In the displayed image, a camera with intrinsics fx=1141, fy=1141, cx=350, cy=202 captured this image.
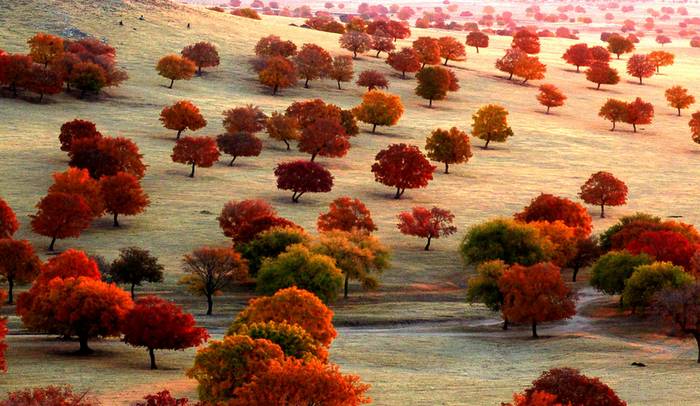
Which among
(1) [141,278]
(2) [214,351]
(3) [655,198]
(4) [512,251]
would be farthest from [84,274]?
(3) [655,198]

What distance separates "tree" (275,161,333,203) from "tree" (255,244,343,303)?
100ft

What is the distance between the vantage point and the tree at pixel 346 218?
11983 cm

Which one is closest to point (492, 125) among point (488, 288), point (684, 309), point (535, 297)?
point (488, 288)

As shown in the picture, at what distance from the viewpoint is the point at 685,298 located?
85438mm

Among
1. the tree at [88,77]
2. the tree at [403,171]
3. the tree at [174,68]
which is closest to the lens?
the tree at [403,171]

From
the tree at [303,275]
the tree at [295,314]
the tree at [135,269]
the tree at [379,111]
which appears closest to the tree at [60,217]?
the tree at [135,269]

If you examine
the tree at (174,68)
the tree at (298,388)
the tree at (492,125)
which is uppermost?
the tree at (174,68)

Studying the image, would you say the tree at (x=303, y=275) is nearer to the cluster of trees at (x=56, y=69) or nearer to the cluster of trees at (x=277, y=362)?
the cluster of trees at (x=277, y=362)

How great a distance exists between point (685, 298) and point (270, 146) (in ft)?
287

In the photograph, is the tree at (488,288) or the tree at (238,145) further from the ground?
the tree at (238,145)

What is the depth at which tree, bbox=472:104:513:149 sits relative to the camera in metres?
174

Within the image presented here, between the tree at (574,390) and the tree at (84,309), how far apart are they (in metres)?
31.4

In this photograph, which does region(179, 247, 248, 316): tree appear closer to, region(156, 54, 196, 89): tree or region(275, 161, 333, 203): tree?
region(275, 161, 333, 203): tree

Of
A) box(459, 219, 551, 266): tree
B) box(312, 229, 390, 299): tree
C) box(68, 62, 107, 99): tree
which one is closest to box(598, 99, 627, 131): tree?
box(68, 62, 107, 99): tree
